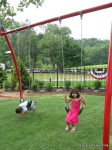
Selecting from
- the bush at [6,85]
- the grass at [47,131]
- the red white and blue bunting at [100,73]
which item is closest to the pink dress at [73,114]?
the grass at [47,131]

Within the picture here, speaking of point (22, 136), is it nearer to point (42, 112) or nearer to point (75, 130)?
point (75, 130)

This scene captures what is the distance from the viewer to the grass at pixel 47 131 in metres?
3.64

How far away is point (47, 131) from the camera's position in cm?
438

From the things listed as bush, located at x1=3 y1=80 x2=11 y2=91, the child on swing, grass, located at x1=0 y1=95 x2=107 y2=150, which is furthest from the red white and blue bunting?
the child on swing

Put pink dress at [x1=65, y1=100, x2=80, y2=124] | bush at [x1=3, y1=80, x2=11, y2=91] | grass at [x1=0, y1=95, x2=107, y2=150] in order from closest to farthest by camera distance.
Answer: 1. grass at [x1=0, y1=95, x2=107, y2=150]
2. pink dress at [x1=65, y1=100, x2=80, y2=124]
3. bush at [x1=3, y1=80, x2=11, y2=91]

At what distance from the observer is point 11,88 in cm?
1294

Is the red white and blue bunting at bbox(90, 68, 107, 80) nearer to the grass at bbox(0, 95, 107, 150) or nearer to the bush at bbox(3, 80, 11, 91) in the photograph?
the bush at bbox(3, 80, 11, 91)

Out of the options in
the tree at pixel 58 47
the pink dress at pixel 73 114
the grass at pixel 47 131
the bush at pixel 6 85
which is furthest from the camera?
the tree at pixel 58 47

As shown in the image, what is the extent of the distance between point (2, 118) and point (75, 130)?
7.33 feet

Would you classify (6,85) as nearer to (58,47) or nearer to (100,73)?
(100,73)

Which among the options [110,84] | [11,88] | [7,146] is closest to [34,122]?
[7,146]

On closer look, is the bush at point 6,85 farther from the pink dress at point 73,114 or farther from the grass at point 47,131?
the pink dress at point 73,114

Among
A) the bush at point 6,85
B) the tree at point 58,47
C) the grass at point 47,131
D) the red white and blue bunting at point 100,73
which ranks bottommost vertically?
the grass at point 47,131

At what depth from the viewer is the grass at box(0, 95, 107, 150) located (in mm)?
3644
